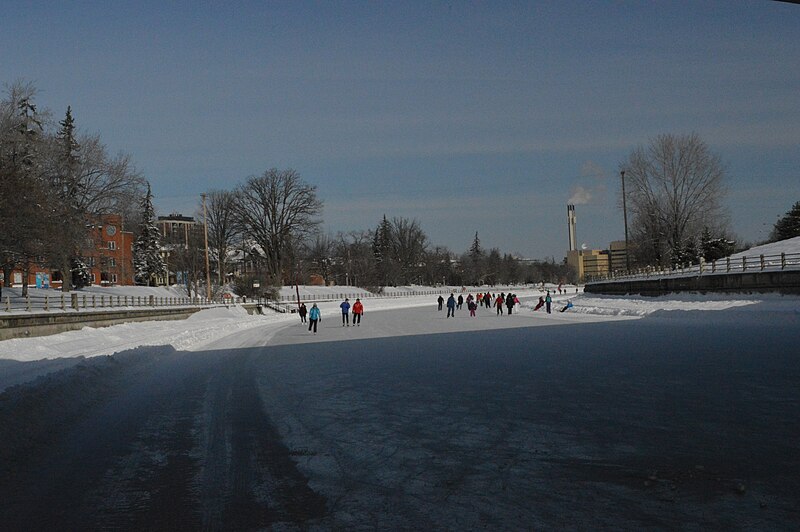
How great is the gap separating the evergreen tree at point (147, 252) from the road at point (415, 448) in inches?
3088

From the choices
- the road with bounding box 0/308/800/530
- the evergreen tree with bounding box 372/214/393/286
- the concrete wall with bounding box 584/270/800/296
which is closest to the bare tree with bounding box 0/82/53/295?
the road with bounding box 0/308/800/530

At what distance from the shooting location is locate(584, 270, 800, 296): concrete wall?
1199 inches

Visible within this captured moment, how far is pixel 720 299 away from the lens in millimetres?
34906

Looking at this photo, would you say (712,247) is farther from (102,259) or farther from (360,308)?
(102,259)

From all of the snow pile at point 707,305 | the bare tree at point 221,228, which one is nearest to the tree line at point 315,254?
the bare tree at point 221,228

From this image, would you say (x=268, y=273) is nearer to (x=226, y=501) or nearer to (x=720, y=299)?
(x=720, y=299)

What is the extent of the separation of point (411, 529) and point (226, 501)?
1.52 metres

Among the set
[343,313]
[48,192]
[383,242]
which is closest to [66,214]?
[48,192]

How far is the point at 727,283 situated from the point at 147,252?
236 ft

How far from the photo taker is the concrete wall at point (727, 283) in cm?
3045

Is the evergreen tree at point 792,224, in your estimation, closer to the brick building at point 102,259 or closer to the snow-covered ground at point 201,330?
the snow-covered ground at point 201,330

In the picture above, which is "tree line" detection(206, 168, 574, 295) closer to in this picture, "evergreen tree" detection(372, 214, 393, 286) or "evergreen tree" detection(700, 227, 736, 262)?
"evergreen tree" detection(372, 214, 393, 286)

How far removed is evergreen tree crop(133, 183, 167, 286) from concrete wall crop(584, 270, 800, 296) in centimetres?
6104

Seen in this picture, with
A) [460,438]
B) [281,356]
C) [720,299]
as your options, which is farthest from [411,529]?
[720,299]
